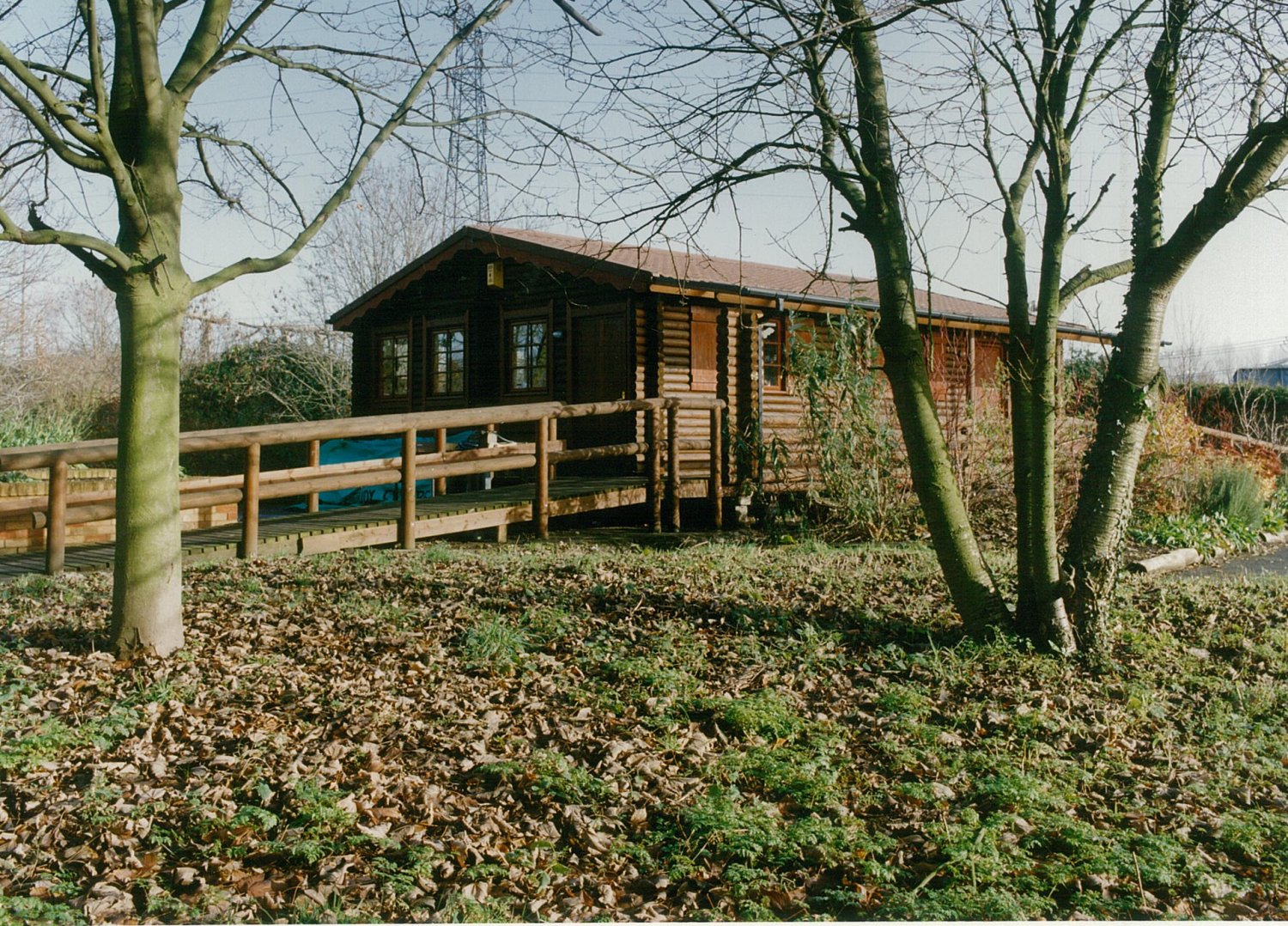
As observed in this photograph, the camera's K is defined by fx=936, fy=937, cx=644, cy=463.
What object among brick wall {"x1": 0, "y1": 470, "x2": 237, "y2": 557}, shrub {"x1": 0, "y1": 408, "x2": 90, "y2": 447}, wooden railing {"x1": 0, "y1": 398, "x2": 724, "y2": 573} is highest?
shrub {"x1": 0, "y1": 408, "x2": 90, "y2": 447}

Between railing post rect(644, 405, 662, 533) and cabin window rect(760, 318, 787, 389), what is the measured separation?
462 centimetres

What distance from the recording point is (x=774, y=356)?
16.0 m

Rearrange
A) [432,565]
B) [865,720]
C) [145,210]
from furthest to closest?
[432,565]
[145,210]
[865,720]

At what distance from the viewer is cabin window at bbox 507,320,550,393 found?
16031 mm

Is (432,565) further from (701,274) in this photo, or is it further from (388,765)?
(701,274)

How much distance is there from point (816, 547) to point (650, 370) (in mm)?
5749

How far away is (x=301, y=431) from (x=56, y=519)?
6.48 feet

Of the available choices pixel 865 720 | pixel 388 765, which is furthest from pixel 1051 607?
pixel 388 765

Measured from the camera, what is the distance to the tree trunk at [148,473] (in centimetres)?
484

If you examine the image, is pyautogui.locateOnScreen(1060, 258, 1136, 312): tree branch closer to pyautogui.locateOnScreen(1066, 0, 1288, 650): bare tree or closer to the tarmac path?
pyautogui.locateOnScreen(1066, 0, 1288, 650): bare tree

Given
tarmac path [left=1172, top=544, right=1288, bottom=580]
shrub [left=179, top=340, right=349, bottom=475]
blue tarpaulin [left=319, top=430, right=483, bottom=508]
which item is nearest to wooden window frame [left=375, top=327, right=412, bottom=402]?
blue tarpaulin [left=319, top=430, right=483, bottom=508]

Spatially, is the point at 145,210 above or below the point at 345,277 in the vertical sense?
below

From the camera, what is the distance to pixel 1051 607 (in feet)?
17.7

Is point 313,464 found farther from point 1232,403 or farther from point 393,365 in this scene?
point 1232,403
